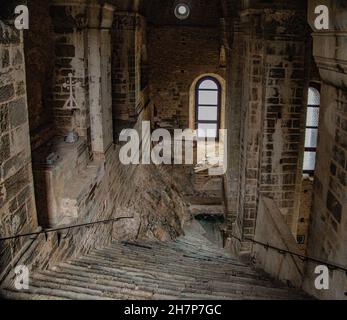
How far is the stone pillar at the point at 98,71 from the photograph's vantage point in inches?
268

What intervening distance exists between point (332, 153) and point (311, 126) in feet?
21.4

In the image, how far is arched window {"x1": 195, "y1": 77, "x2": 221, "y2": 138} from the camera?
1555cm

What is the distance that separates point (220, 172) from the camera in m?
12.4

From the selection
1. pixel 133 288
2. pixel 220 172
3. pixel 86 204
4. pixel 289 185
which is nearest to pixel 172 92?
pixel 220 172

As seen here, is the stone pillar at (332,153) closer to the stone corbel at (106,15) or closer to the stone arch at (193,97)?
the stone corbel at (106,15)

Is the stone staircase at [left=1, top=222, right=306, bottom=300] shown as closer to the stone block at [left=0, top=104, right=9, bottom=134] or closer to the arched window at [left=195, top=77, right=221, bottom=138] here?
the stone block at [left=0, top=104, right=9, bottom=134]

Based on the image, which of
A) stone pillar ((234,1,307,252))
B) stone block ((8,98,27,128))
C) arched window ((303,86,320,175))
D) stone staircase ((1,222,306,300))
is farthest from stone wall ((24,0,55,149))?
arched window ((303,86,320,175))

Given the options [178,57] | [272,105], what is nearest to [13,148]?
[272,105]

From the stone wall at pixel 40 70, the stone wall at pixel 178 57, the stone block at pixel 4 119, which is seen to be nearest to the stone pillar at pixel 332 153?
the stone block at pixel 4 119

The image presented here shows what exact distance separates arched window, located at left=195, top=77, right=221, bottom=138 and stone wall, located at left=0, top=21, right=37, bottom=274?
12051 mm

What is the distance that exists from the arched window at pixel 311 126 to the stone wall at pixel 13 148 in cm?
756

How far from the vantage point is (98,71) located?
22.8ft

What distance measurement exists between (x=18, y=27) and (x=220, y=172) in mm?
9213

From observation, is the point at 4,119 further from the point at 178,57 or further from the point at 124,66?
the point at 178,57
